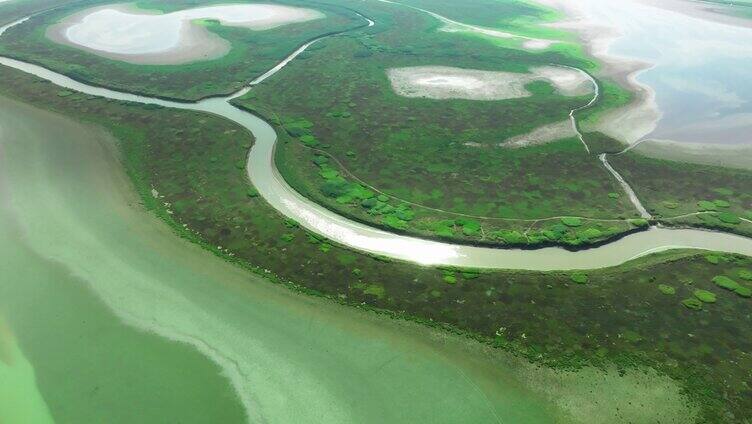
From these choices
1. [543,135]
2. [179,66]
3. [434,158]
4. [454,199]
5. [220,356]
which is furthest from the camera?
[179,66]

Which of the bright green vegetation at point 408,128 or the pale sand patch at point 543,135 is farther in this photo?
the pale sand patch at point 543,135

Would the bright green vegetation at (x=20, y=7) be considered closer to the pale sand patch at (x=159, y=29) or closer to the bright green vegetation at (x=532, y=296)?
the pale sand patch at (x=159, y=29)

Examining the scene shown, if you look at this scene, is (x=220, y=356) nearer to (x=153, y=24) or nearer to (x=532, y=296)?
(x=532, y=296)

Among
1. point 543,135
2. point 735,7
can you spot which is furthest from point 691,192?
point 735,7

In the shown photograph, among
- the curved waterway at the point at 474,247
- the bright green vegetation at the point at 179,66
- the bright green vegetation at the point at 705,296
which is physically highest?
the bright green vegetation at the point at 179,66

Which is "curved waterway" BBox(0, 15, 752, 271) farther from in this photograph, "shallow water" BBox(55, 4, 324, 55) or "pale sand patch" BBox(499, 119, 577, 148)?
"shallow water" BBox(55, 4, 324, 55)

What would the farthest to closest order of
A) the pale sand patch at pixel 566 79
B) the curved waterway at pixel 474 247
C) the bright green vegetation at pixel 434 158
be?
the pale sand patch at pixel 566 79 → the bright green vegetation at pixel 434 158 → the curved waterway at pixel 474 247

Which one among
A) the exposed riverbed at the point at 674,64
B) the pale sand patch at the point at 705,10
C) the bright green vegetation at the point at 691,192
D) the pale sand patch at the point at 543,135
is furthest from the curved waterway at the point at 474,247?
the pale sand patch at the point at 705,10
